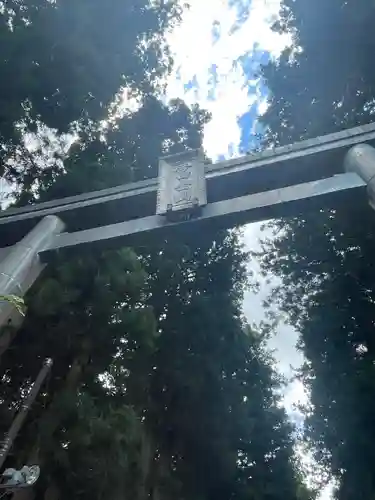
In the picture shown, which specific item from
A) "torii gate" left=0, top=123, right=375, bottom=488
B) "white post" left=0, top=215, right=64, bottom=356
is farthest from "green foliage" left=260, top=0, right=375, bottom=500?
"white post" left=0, top=215, right=64, bottom=356

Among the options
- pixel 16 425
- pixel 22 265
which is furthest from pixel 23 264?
pixel 16 425

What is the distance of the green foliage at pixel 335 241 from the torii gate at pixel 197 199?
394 centimetres

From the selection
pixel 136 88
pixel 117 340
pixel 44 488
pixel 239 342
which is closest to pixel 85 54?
pixel 136 88

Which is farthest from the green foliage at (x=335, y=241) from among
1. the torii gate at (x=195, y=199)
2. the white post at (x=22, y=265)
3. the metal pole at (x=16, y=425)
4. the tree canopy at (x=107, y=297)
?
the white post at (x=22, y=265)

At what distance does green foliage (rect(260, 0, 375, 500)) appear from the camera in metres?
7.46

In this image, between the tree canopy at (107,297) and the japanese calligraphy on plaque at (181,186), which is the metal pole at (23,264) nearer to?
the tree canopy at (107,297)

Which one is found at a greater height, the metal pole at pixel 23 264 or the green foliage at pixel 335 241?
the green foliage at pixel 335 241

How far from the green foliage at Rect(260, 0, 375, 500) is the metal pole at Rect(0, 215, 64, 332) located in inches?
200

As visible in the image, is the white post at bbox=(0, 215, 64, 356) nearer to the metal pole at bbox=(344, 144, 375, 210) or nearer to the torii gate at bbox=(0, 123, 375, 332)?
A: the torii gate at bbox=(0, 123, 375, 332)

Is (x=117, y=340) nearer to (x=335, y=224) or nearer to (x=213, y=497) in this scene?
(x=335, y=224)

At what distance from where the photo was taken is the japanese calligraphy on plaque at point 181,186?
3.35m

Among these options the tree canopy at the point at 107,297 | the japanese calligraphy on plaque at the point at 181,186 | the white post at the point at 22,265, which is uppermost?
the tree canopy at the point at 107,297

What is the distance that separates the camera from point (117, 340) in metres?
7.36

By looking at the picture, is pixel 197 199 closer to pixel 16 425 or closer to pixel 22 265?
pixel 22 265
